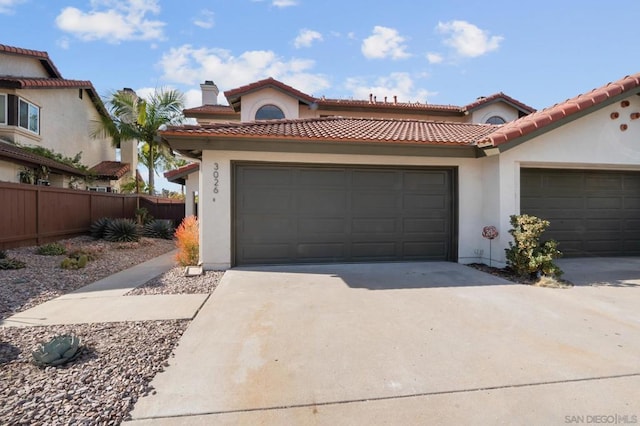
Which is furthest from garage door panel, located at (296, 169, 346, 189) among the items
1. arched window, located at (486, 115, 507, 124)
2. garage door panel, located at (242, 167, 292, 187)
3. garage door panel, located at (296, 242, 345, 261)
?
arched window, located at (486, 115, 507, 124)

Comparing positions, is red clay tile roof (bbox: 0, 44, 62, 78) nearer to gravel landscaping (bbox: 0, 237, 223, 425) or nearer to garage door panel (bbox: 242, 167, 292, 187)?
gravel landscaping (bbox: 0, 237, 223, 425)

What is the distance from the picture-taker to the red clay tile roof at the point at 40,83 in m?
13.9

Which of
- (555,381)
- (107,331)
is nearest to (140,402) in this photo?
(107,331)

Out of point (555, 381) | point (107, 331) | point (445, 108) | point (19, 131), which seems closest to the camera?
point (555, 381)

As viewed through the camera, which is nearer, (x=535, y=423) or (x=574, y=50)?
(x=535, y=423)

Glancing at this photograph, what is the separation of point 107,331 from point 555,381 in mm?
5016

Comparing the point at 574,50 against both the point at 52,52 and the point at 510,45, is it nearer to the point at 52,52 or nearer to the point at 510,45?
the point at 510,45

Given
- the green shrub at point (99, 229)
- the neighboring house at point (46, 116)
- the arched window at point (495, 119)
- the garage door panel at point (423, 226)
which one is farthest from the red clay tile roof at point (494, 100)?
the neighboring house at point (46, 116)

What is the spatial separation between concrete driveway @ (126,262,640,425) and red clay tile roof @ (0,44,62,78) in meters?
18.0

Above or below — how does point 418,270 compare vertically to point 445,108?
below

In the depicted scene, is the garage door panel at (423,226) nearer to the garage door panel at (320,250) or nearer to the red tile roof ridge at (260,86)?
the garage door panel at (320,250)

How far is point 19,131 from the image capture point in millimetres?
14430

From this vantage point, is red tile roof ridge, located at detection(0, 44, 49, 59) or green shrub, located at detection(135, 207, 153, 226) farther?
green shrub, located at detection(135, 207, 153, 226)

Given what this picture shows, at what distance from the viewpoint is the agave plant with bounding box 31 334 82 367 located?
10.9ft
